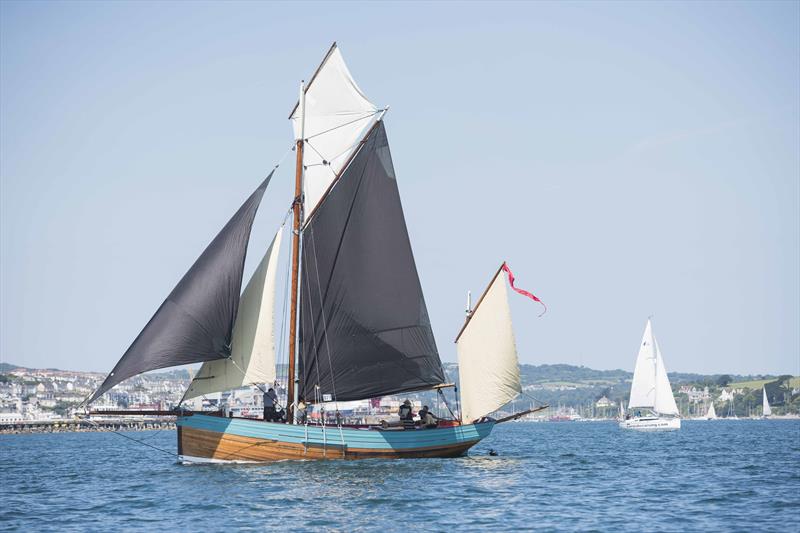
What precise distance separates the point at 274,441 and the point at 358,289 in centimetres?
796

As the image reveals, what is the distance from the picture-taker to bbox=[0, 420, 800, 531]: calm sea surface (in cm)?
3275

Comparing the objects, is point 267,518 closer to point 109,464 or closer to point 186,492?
point 186,492

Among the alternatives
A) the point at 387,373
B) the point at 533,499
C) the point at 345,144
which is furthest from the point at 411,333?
the point at 533,499

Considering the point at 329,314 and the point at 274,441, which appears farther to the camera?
the point at 329,314

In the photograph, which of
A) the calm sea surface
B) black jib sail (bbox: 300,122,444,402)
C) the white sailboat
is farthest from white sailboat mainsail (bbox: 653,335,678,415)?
black jib sail (bbox: 300,122,444,402)

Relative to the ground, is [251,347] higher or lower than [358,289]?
lower

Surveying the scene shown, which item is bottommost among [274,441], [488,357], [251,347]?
[274,441]

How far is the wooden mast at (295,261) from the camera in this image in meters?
48.8

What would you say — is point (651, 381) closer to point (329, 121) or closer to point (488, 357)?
point (488, 357)

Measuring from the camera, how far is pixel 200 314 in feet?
147

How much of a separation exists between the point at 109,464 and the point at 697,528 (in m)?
40.0

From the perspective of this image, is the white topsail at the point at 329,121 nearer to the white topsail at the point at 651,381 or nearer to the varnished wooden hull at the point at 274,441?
the varnished wooden hull at the point at 274,441

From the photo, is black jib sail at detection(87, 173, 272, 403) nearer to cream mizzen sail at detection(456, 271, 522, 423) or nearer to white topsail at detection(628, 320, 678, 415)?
cream mizzen sail at detection(456, 271, 522, 423)

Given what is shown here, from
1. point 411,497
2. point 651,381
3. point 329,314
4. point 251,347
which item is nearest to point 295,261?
point 329,314
